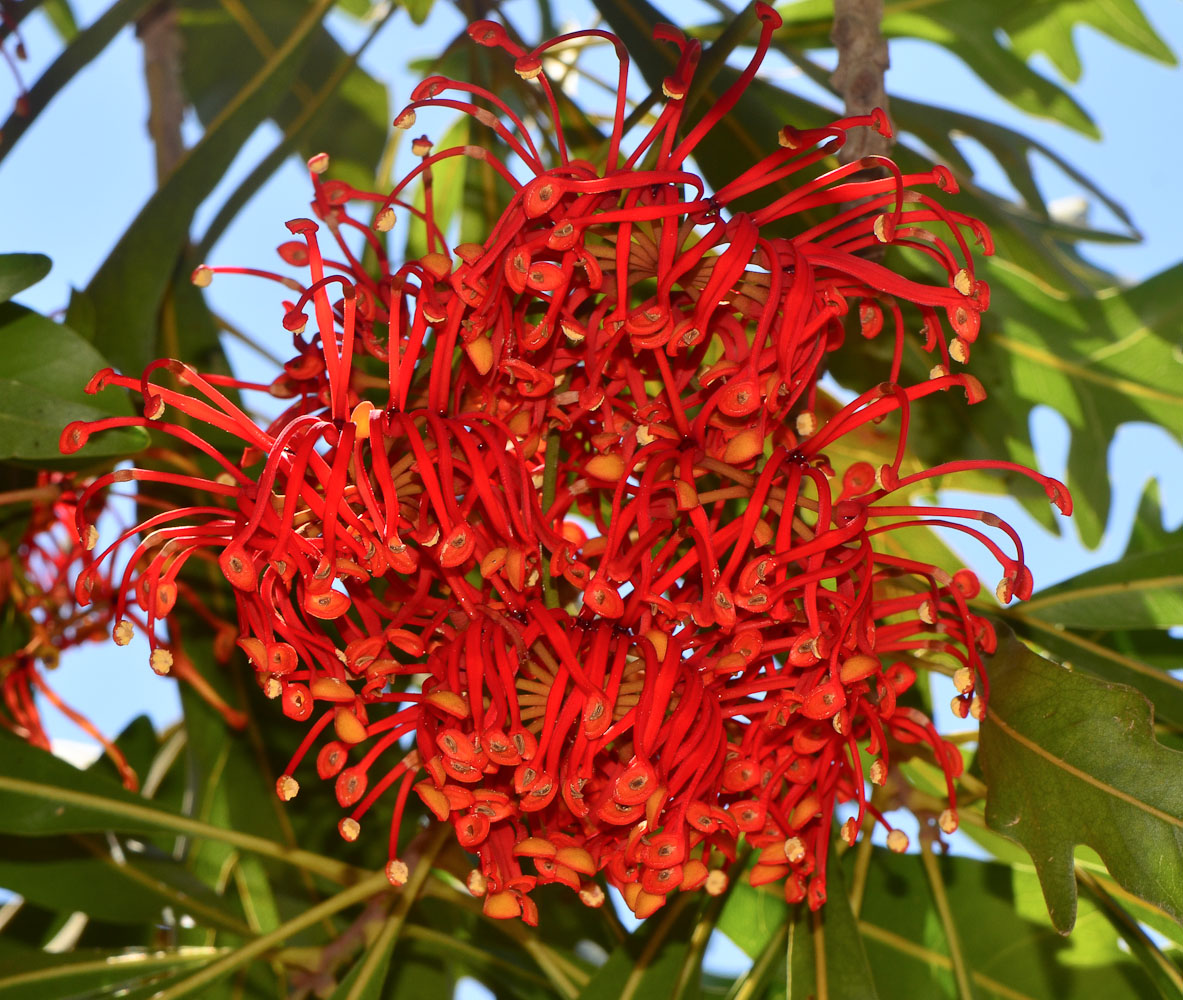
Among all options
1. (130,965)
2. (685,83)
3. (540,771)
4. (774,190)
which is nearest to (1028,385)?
(774,190)

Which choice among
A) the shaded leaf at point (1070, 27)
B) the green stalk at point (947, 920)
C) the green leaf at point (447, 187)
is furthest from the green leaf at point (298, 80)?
the green stalk at point (947, 920)

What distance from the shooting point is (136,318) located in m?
1.14

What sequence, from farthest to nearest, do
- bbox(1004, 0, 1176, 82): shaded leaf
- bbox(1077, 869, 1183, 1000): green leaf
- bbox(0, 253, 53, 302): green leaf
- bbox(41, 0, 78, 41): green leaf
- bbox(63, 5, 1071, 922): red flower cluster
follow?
1. bbox(41, 0, 78, 41): green leaf
2. bbox(1004, 0, 1176, 82): shaded leaf
3. bbox(1077, 869, 1183, 1000): green leaf
4. bbox(0, 253, 53, 302): green leaf
5. bbox(63, 5, 1071, 922): red flower cluster

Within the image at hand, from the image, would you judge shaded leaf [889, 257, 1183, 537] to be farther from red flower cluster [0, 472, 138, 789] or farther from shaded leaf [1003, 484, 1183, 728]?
red flower cluster [0, 472, 138, 789]

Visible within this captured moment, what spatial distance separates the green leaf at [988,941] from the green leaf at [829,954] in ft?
0.41

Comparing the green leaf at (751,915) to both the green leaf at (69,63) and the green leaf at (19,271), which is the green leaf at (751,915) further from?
the green leaf at (69,63)

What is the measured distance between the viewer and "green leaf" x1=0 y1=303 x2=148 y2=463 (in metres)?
0.97

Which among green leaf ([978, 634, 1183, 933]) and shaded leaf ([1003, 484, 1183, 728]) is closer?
green leaf ([978, 634, 1183, 933])

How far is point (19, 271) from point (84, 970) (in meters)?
0.64

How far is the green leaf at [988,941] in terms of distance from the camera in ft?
3.74

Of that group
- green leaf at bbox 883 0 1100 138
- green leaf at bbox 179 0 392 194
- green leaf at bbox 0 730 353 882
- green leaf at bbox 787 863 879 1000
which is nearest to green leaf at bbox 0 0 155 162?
green leaf at bbox 179 0 392 194

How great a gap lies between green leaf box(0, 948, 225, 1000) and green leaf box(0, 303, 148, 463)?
50 cm

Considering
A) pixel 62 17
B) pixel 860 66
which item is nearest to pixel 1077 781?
pixel 860 66

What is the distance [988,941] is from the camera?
116cm
